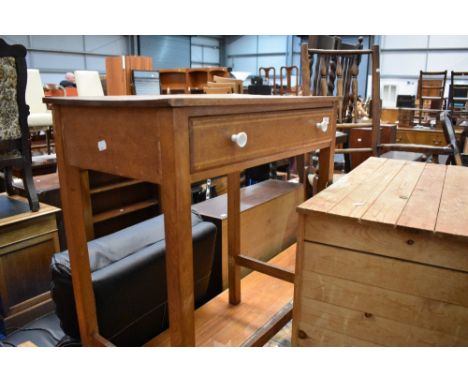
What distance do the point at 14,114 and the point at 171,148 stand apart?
4.24 feet

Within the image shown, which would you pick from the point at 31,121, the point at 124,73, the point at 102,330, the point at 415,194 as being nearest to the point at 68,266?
the point at 102,330

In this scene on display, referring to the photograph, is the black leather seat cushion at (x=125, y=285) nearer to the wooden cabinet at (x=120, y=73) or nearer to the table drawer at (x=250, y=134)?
the table drawer at (x=250, y=134)

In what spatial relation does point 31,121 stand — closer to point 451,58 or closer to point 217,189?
point 217,189

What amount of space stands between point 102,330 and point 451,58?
11003mm

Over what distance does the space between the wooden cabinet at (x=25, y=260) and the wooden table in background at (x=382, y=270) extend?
1.19 m

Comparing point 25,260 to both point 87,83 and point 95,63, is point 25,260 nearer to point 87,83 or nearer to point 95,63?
point 87,83

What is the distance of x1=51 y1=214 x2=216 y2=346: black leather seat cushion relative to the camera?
109cm

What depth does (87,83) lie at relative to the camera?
172 inches

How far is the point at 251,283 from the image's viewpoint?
5.50ft

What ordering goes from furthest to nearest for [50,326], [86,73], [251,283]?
[86,73] → [251,283] → [50,326]

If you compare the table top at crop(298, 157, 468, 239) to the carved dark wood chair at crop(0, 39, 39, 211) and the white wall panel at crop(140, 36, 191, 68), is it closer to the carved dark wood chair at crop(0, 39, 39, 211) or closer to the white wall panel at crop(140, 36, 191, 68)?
the carved dark wood chair at crop(0, 39, 39, 211)

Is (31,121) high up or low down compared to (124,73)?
down

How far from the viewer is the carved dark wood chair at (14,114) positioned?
5.14 feet

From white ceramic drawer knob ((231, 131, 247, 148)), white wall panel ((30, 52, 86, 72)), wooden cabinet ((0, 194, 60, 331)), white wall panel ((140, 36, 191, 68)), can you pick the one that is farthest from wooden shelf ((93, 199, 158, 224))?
white wall panel ((140, 36, 191, 68))
